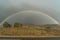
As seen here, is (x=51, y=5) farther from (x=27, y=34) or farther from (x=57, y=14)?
(x=27, y=34)

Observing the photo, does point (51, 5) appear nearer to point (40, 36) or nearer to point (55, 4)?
point (55, 4)

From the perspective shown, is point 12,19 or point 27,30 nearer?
point 27,30

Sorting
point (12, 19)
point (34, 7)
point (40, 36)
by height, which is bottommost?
point (40, 36)

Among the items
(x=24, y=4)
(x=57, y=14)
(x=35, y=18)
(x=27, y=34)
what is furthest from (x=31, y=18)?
(x=27, y=34)

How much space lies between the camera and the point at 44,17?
116cm

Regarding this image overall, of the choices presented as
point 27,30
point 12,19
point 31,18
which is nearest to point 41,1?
point 31,18

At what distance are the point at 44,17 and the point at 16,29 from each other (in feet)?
1.34

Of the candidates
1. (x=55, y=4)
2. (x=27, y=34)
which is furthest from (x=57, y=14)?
(x=27, y=34)

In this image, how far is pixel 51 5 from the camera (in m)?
1.20

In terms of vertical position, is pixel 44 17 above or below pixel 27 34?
above

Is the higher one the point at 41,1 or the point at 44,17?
the point at 41,1

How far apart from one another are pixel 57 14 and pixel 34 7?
24cm

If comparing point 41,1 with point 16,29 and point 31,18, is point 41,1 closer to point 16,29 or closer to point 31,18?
point 31,18

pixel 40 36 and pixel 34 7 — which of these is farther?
pixel 34 7
